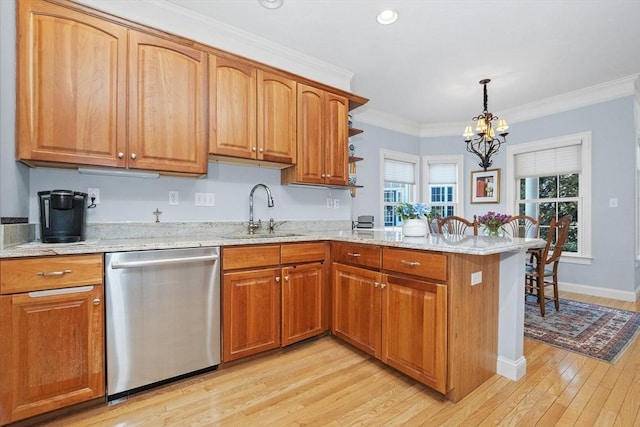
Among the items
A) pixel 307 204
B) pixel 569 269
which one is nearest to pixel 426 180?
pixel 569 269

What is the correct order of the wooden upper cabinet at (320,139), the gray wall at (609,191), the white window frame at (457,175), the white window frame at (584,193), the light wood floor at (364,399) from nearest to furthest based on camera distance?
the light wood floor at (364,399) < the wooden upper cabinet at (320,139) < the gray wall at (609,191) < the white window frame at (584,193) < the white window frame at (457,175)

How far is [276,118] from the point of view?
2611 mm

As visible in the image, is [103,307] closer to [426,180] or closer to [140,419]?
[140,419]

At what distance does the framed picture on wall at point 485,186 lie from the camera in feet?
16.2

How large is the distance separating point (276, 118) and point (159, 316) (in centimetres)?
178

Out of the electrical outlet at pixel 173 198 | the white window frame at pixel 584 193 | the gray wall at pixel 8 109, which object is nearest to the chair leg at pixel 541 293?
the white window frame at pixel 584 193

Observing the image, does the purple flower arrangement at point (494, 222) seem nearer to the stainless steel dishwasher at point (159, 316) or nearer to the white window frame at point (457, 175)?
the stainless steel dishwasher at point (159, 316)

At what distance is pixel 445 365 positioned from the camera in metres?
1.67

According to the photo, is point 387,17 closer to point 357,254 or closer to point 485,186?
point 357,254

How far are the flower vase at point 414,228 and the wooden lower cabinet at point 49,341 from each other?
1955 millimetres

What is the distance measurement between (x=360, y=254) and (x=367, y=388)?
879mm

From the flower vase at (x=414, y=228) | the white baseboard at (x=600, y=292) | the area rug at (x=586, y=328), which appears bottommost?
the area rug at (x=586, y=328)

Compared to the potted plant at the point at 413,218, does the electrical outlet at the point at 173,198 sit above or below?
above

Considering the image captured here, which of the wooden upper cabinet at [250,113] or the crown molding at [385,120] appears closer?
the wooden upper cabinet at [250,113]
